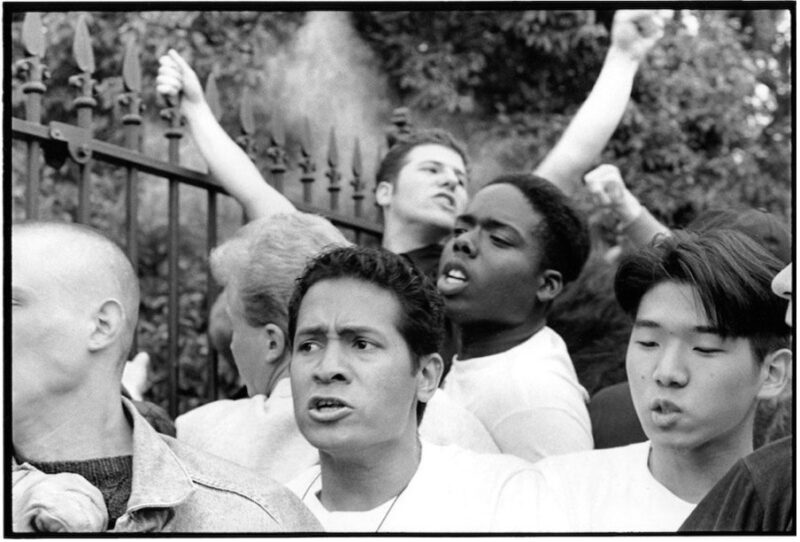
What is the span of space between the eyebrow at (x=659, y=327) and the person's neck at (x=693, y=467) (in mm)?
225

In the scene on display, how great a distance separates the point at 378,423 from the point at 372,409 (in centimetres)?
3

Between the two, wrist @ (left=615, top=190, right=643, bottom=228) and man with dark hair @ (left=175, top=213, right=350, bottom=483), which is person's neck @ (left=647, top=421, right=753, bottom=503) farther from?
wrist @ (left=615, top=190, right=643, bottom=228)

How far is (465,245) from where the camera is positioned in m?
3.44

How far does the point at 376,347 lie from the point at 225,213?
4.54 m

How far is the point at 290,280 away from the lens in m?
2.99

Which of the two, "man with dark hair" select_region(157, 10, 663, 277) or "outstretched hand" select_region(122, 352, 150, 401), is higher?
"man with dark hair" select_region(157, 10, 663, 277)

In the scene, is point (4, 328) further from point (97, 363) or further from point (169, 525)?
point (169, 525)

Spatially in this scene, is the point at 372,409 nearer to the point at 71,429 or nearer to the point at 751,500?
the point at 71,429

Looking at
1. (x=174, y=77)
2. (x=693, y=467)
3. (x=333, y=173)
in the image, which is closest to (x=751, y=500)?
(x=693, y=467)

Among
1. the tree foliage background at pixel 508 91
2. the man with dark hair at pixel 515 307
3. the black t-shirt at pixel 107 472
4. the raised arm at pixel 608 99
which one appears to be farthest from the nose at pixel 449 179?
the tree foliage background at pixel 508 91

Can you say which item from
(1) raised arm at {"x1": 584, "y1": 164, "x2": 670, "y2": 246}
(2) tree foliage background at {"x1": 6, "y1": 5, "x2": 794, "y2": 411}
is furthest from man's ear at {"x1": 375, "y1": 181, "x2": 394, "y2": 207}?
(2) tree foliage background at {"x1": 6, "y1": 5, "x2": 794, "y2": 411}

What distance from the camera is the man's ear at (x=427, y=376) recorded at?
2.76 m

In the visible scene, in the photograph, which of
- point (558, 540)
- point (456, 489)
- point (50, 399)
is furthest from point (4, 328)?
point (558, 540)

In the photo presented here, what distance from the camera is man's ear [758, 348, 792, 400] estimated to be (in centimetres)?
276
